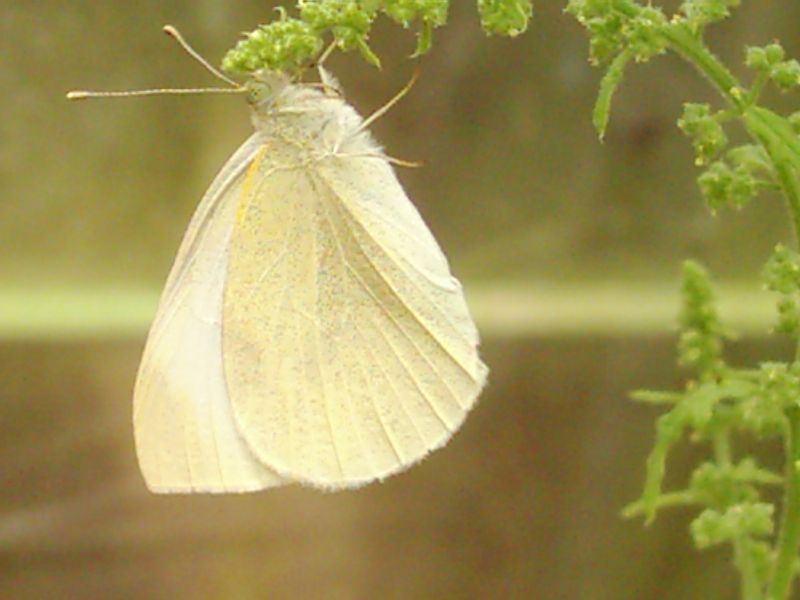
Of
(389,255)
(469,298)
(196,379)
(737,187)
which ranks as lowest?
(469,298)

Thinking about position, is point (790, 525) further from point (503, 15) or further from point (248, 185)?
point (248, 185)

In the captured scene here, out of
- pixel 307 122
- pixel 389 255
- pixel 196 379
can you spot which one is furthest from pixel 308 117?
pixel 196 379

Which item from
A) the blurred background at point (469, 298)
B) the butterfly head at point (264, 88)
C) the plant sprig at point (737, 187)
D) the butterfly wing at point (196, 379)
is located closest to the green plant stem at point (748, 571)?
the plant sprig at point (737, 187)

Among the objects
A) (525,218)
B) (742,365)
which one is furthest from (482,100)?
(742,365)

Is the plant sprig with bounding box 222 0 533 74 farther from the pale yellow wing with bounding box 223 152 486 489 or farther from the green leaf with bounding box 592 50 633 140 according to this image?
the pale yellow wing with bounding box 223 152 486 489

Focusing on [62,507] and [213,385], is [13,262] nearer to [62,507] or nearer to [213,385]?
[62,507]

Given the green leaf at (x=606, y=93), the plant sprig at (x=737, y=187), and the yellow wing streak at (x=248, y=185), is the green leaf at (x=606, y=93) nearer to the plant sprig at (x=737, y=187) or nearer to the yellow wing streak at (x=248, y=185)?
the plant sprig at (x=737, y=187)
